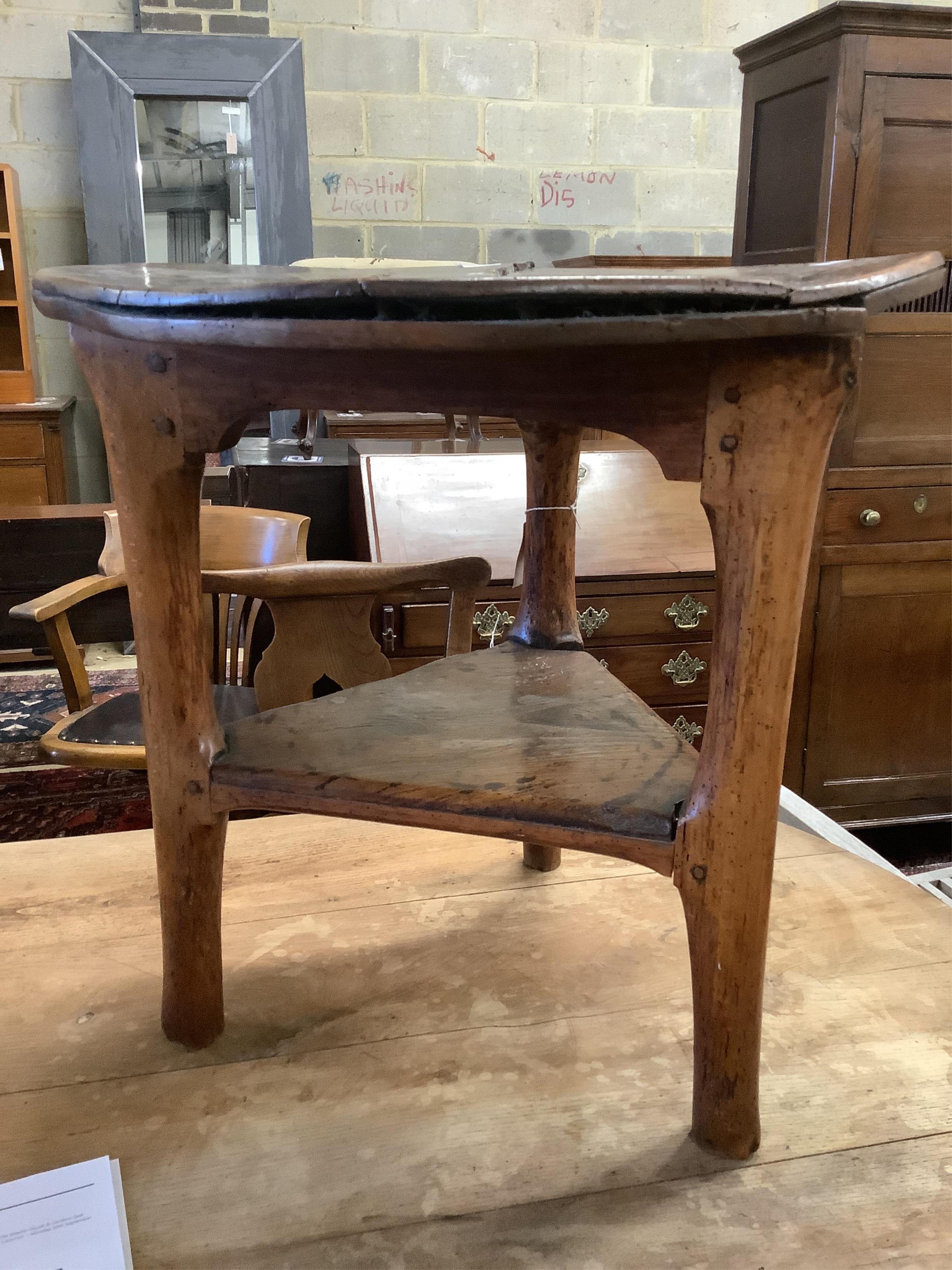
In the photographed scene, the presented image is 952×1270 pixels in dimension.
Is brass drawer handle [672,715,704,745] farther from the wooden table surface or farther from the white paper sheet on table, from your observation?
the white paper sheet on table

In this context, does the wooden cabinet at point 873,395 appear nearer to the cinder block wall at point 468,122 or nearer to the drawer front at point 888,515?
the drawer front at point 888,515

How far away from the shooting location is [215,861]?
0.84m

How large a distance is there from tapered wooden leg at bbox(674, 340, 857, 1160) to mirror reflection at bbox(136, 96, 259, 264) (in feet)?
11.8

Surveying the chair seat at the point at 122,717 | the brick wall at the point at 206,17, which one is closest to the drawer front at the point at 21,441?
the brick wall at the point at 206,17

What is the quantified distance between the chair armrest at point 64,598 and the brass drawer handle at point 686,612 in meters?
1.05

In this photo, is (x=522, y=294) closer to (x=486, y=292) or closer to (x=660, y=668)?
(x=486, y=292)

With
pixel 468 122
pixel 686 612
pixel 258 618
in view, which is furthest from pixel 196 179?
pixel 686 612

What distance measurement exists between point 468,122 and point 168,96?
1.15 m

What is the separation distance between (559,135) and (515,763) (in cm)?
392

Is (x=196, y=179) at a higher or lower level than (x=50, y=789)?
higher

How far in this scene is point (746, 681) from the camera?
68cm

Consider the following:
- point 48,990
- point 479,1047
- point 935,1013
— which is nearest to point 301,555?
point 48,990

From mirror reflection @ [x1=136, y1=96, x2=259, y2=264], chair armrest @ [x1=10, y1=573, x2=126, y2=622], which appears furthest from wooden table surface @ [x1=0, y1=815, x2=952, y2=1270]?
mirror reflection @ [x1=136, y1=96, x2=259, y2=264]

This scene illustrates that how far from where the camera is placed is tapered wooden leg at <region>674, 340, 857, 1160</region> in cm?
62
